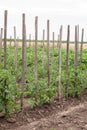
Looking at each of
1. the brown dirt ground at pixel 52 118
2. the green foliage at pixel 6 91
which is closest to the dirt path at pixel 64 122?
the brown dirt ground at pixel 52 118

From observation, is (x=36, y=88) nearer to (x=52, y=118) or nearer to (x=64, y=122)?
(x=52, y=118)

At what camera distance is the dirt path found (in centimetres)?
693

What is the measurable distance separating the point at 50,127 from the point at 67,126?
1.19 ft

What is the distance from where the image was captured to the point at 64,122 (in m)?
7.31

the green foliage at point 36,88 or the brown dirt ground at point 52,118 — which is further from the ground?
the green foliage at point 36,88

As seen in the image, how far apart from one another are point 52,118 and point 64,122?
42 cm

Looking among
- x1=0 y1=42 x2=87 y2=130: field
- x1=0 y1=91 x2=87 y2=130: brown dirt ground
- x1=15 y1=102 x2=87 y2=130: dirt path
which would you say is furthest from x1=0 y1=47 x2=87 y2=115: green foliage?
x1=15 y1=102 x2=87 y2=130: dirt path

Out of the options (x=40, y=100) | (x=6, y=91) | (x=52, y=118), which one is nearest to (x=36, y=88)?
(x=40, y=100)

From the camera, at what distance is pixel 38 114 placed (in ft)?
25.8

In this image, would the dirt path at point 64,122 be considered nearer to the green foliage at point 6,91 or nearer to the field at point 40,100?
the field at point 40,100

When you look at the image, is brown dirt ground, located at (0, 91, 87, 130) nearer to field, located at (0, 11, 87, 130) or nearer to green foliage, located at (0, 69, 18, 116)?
field, located at (0, 11, 87, 130)

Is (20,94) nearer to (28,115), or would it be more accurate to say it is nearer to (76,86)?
(28,115)

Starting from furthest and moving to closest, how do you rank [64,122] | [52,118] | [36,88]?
1. [36,88]
2. [52,118]
3. [64,122]

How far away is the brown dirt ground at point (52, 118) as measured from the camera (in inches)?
274
